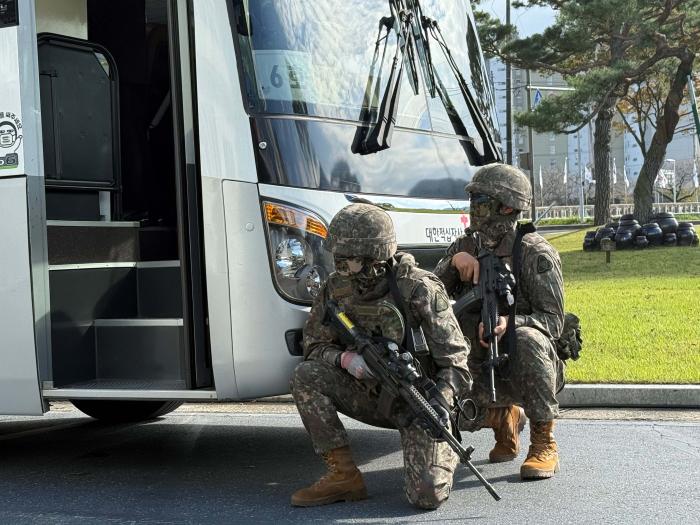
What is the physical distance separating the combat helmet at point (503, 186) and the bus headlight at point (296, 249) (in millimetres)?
779

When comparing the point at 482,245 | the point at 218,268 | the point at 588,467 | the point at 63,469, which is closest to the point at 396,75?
the point at 482,245

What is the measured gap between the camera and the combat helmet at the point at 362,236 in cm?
439

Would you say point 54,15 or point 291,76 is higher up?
point 54,15

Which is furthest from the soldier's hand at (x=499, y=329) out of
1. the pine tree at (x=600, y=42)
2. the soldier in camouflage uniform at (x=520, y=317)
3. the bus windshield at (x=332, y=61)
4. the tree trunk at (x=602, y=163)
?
the tree trunk at (x=602, y=163)

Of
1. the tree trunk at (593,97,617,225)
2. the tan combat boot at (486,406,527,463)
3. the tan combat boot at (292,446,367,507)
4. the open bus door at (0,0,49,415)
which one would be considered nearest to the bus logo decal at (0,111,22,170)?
the open bus door at (0,0,49,415)

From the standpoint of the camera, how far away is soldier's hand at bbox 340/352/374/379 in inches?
174

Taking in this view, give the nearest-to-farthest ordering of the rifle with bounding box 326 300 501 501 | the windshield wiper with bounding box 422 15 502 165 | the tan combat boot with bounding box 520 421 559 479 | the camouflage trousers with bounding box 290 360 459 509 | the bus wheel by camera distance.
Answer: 1. the rifle with bounding box 326 300 501 501
2. the camouflage trousers with bounding box 290 360 459 509
3. the tan combat boot with bounding box 520 421 559 479
4. the windshield wiper with bounding box 422 15 502 165
5. the bus wheel

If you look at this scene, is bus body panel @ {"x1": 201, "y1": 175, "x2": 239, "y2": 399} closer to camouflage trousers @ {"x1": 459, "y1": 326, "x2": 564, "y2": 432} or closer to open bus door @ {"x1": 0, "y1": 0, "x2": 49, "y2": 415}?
open bus door @ {"x1": 0, "y1": 0, "x2": 49, "y2": 415}

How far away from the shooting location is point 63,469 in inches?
219

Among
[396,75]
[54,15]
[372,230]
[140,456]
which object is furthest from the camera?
[54,15]

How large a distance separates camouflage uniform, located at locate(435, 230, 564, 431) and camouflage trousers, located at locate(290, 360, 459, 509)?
503 mm

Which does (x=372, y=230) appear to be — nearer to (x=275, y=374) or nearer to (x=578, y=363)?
(x=275, y=374)

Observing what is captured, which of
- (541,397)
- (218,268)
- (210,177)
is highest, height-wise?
(210,177)

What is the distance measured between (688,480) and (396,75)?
8.06 feet
